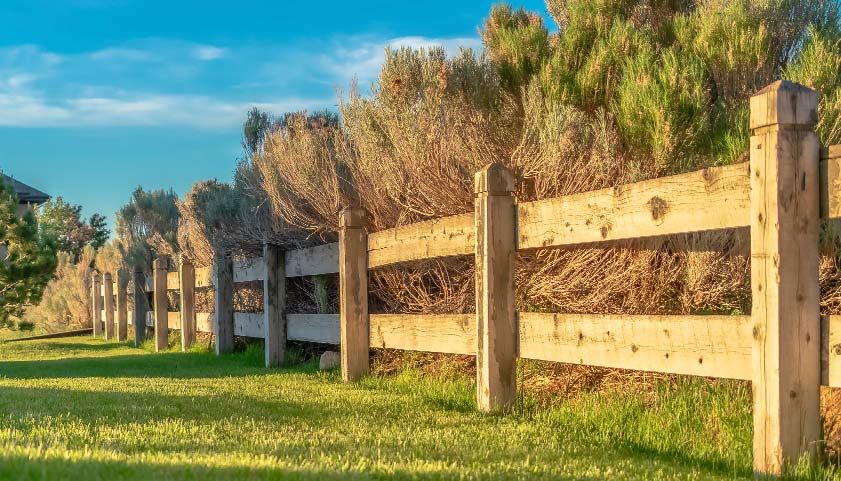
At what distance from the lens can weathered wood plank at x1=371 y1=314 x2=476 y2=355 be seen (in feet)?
22.3

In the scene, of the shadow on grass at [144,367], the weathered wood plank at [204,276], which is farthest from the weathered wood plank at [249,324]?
the weathered wood plank at [204,276]

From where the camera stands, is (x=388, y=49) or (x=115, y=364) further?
(x=115, y=364)

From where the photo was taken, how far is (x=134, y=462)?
12.5 ft

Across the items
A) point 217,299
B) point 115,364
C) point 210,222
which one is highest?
point 210,222

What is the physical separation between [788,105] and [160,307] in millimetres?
13507

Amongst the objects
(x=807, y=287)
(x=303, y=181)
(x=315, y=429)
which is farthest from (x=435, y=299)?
(x=807, y=287)

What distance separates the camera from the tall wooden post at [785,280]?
166 inches

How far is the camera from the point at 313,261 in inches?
392

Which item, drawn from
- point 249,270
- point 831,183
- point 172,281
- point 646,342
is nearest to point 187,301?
point 172,281

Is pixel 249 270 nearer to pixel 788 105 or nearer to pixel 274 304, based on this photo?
pixel 274 304

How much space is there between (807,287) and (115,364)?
1024 cm

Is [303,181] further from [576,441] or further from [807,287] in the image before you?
[807,287]

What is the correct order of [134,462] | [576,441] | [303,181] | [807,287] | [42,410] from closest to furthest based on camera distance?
1. [134,462]
2. [807,287]
3. [576,441]
4. [42,410]
5. [303,181]

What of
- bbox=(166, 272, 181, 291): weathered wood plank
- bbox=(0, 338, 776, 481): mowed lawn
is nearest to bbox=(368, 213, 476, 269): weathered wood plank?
bbox=(0, 338, 776, 481): mowed lawn
